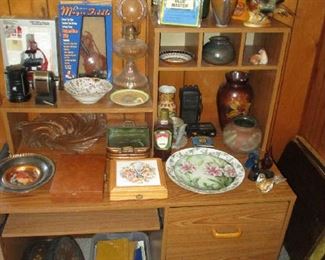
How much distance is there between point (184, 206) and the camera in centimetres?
122

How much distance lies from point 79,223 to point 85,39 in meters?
0.68

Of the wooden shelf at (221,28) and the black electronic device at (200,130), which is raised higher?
the wooden shelf at (221,28)

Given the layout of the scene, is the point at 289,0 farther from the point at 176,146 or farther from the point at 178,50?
the point at 176,146

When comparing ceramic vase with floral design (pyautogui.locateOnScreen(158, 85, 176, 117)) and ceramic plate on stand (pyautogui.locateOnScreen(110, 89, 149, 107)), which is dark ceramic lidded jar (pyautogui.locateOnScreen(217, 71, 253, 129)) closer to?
ceramic vase with floral design (pyautogui.locateOnScreen(158, 85, 176, 117))

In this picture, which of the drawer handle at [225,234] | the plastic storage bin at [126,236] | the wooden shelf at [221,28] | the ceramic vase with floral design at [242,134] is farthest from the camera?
the plastic storage bin at [126,236]

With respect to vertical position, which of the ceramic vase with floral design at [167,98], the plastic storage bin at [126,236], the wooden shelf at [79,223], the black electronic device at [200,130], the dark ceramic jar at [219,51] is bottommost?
the plastic storage bin at [126,236]

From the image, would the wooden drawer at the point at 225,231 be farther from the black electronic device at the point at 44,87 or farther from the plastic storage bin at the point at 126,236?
the black electronic device at the point at 44,87

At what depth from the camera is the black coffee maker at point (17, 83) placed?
1264mm

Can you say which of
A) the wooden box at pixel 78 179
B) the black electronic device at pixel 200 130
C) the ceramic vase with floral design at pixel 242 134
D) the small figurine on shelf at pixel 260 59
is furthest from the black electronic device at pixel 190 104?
the wooden box at pixel 78 179

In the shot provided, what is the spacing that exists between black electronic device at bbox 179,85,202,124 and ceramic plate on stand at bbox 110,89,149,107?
0.56 ft

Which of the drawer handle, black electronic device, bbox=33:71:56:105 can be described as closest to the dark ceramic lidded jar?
the drawer handle

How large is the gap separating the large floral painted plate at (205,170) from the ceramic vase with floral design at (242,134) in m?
0.05

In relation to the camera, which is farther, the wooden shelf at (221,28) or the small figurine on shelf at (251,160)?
the small figurine on shelf at (251,160)

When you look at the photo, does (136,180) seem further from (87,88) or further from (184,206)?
(87,88)
